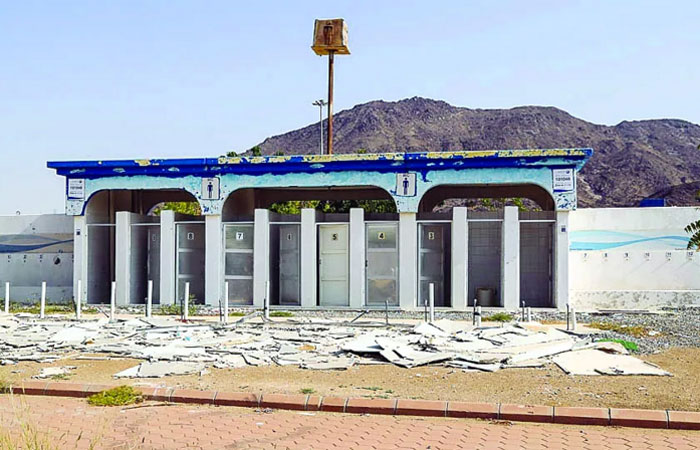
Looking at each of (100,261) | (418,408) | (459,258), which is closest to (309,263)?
(459,258)

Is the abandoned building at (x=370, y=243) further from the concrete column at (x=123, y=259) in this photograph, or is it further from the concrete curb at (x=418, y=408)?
the concrete curb at (x=418, y=408)

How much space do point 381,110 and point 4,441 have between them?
130827 mm

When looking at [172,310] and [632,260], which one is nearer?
[172,310]

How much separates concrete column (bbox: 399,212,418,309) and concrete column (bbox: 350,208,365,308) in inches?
42.7

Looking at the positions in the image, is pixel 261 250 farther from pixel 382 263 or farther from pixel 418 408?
pixel 418 408

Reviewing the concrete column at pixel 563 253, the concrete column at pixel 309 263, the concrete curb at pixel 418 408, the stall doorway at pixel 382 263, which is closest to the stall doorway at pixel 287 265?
the concrete column at pixel 309 263

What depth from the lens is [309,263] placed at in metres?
22.2

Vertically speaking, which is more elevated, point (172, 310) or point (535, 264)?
point (535, 264)

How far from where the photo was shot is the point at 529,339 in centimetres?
1315

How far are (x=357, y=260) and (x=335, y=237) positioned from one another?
43.0 inches

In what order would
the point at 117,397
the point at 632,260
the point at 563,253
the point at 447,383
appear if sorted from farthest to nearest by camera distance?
the point at 632,260, the point at 563,253, the point at 447,383, the point at 117,397

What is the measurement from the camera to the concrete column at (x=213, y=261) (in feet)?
74.4

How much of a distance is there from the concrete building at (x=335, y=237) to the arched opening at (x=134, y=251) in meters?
0.05

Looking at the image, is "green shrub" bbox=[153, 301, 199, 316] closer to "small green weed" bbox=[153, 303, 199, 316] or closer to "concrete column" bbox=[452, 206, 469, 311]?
"small green weed" bbox=[153, 303, 199, 316]
